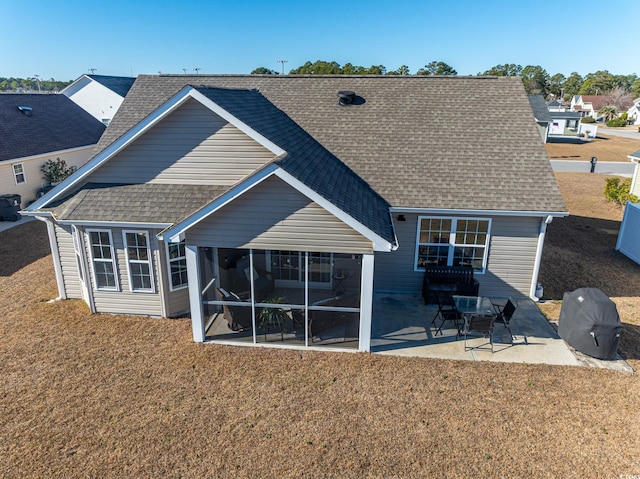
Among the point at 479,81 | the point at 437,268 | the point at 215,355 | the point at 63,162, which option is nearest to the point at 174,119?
the point at 215,355

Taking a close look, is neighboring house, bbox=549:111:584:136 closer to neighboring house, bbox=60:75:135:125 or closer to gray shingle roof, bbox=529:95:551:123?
gray shingle roof, bbox=529:95:551:123

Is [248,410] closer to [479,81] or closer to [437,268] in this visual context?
[437,268]

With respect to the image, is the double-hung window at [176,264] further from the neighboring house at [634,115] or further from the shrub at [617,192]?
the neighboring house at [634,115]

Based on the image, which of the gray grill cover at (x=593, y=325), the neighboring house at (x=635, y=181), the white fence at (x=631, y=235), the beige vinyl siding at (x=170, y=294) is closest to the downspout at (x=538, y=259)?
the gray grill cover at (x=593, y=325)

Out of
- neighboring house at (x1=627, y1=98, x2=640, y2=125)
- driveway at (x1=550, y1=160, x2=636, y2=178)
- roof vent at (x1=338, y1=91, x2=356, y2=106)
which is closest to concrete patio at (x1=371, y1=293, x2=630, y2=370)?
roof vent at (x1=338, y1=91, x2=356, y2=106)

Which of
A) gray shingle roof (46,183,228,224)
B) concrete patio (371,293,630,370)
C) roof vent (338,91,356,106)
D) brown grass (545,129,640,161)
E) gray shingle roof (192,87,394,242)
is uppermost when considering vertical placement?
roof vent (338,91,356,106)

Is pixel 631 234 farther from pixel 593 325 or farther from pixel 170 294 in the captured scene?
pixel 170 294
